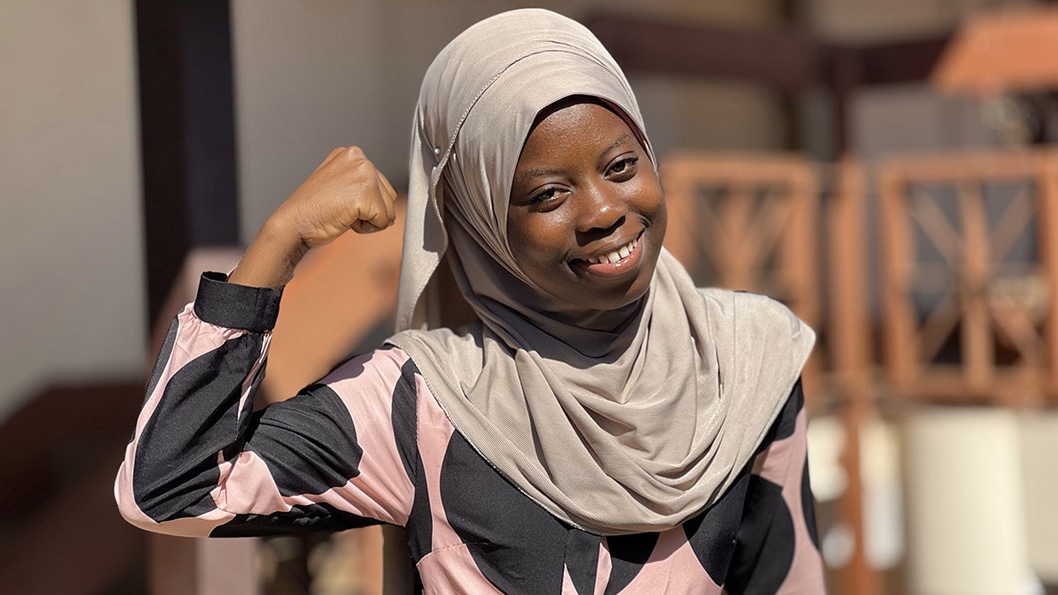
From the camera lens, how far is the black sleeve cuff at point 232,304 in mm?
1126

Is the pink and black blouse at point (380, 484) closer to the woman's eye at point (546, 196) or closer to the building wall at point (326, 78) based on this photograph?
the woman's eye at point (546, 196)

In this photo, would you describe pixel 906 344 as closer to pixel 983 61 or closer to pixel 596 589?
pixel 983 61

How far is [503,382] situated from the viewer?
1271 mm

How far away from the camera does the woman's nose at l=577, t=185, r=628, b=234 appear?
1.18 metres

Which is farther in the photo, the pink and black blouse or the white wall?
the white wall

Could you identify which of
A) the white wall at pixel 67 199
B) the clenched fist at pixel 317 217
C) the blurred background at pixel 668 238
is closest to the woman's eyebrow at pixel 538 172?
the clenched fist at pixel 317 217

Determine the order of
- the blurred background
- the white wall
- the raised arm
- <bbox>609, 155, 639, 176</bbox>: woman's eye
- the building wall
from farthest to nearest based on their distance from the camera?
1. the building wall
2. the white wall
3. the blurred background
4. <bbox>609, 155, 639, 176</bbox>: woman's eye
5. the raised arm

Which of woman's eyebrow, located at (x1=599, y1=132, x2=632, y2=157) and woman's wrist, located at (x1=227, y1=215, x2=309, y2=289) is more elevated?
woman's eyebrow, located at (x1=599, y1=132, x2=632, y2=157)

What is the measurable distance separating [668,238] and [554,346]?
109 inches

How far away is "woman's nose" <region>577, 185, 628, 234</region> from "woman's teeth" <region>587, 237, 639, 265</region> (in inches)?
0.9

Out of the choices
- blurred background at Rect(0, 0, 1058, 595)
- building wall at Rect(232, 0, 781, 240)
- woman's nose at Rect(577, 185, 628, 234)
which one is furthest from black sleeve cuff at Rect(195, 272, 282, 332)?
building wall at Rect(232, 0, 781, 240)

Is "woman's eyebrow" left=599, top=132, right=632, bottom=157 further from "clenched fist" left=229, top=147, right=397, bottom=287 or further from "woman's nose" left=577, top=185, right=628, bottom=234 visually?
"clenched fist" left=229, top=147, right=397, bottom=287

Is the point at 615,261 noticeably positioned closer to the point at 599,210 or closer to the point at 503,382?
the point at 599,210

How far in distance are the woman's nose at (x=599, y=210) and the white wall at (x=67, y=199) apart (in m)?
1.96
